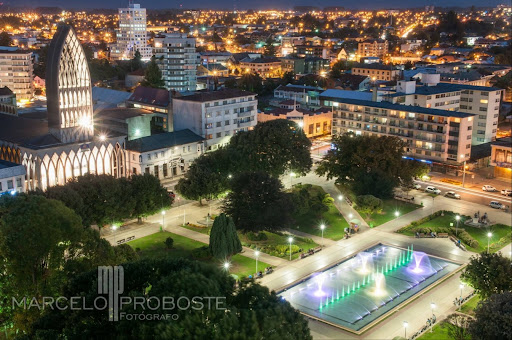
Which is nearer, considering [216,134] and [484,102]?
[216,134]

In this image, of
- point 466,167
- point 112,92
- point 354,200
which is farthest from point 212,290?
point 112,92

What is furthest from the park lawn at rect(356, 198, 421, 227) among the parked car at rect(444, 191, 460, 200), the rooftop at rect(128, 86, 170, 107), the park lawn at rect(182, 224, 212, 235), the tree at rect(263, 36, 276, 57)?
the tree at rect(263, 36, 276, 57)

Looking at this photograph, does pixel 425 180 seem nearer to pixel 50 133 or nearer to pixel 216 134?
pixel 216 134

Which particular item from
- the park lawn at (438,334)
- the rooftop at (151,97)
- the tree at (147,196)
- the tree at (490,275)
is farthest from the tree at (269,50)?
the park lawn at (438,334)

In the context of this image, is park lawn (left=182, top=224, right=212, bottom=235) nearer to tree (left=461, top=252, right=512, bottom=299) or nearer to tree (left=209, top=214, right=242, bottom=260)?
tree (left=209, top=214, right=242, bottom=260)

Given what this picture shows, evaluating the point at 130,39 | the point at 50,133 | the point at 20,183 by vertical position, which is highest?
the point at 130,39

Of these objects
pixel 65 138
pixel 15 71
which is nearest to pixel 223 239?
pixel 65 138

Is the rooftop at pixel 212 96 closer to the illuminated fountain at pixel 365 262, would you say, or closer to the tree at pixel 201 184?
the tree at pixel 201 184

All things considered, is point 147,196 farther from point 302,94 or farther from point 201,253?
point 302,94
